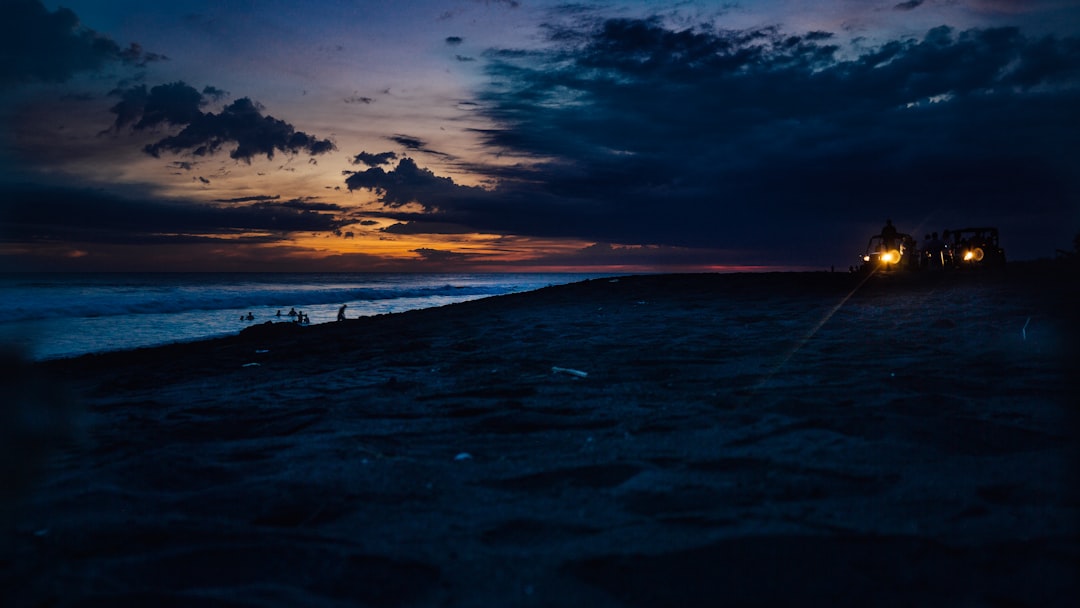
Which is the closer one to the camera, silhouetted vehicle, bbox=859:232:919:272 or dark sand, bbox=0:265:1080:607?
dark sand, bbox=0:265:1080:607

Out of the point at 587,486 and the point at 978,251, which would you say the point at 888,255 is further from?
the point at 587,486

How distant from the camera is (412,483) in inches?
107

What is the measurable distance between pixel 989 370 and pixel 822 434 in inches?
97.8

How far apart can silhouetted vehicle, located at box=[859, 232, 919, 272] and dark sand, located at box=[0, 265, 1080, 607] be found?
15071 mm

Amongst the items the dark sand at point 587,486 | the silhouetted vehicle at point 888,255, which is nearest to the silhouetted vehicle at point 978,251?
the silhouetted vehicle at point 888,255

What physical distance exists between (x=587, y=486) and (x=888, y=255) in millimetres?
20460

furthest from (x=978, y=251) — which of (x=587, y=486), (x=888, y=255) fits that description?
(x=587, y=486)

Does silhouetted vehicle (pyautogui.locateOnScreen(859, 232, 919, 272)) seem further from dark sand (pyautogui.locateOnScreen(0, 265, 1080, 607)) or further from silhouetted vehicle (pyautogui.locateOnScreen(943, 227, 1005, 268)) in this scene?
dark sand (pyautogui.locateOnScreen(0, 265, 1080, 607))

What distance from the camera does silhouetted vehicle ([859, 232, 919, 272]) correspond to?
19.4m

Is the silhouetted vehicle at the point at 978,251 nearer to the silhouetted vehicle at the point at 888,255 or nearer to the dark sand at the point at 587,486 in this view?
the silhouetted vehicle at the point at 888,255

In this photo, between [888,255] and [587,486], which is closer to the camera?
[587,486]

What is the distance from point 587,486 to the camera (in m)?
2.58

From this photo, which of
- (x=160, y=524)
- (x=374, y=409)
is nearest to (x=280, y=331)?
(x=374, y=409)

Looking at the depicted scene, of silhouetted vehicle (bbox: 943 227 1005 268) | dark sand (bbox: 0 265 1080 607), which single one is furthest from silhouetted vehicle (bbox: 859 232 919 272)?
dark sand (bbox: 0 265 1080 607)
